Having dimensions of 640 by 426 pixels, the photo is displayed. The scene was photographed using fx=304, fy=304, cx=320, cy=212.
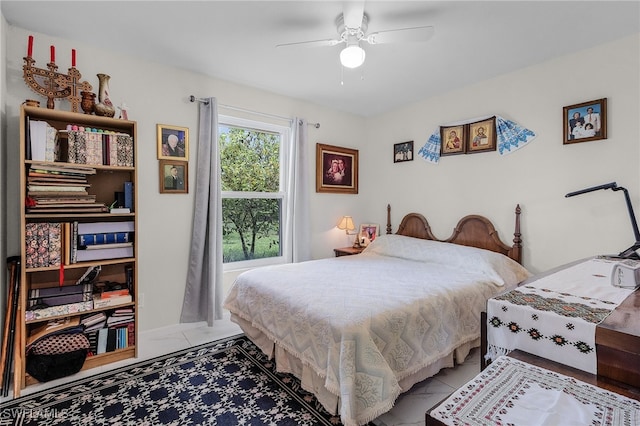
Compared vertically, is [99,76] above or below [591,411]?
above

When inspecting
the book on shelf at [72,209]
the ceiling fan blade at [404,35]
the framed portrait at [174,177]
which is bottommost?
the book on shelf at [72,209]

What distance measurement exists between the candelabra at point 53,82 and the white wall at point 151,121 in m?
0.17

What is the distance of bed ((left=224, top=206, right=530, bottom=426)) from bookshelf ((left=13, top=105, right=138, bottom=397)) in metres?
0.97

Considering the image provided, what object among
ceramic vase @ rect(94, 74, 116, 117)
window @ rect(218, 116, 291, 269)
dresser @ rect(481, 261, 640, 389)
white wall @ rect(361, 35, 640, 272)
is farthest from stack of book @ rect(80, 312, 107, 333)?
white wall @ rect(361, 35, 640, 272)

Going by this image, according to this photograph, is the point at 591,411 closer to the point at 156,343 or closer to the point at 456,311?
the point at 456,311

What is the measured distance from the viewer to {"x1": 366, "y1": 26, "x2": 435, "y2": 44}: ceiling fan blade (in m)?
1.84

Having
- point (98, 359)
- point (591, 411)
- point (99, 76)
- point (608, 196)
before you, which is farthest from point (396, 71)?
point (98, 359)

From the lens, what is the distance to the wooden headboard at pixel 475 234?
2.86 metres

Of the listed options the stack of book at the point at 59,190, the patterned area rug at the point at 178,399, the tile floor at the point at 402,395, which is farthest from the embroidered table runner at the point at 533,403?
the stack of book at the point at 59,190

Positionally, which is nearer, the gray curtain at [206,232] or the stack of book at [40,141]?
the stack of book at [40,141]

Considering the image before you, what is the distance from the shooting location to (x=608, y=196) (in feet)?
7.79

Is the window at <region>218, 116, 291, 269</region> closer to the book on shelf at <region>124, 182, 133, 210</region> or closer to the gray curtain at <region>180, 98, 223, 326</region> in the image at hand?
the gray curtain at <region>180, 98, 223, 326</region>

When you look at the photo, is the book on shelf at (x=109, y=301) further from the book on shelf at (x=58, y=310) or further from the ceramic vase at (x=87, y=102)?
the ceramic vase at (x=87, y=102)

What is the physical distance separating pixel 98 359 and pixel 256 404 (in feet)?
4.28
